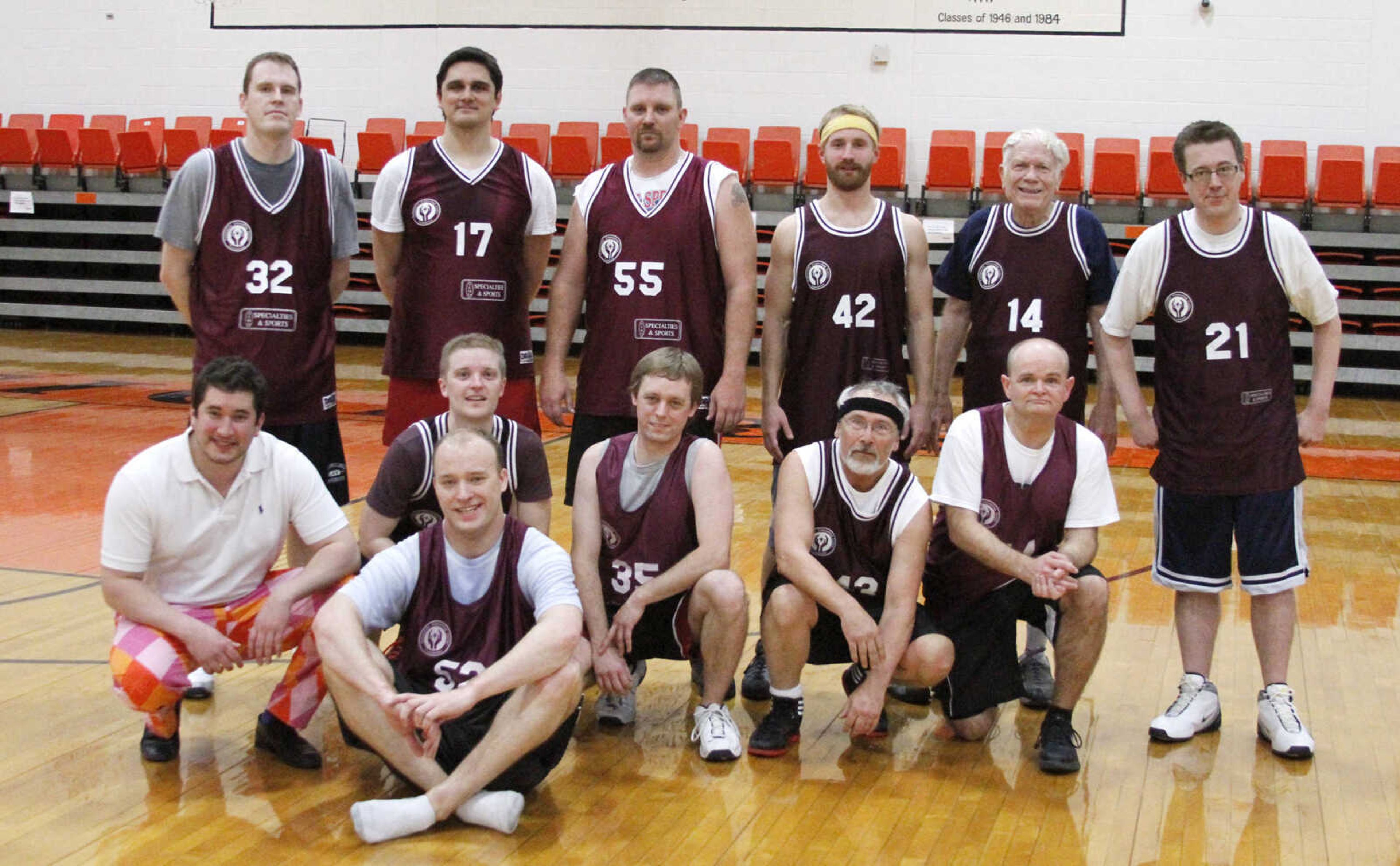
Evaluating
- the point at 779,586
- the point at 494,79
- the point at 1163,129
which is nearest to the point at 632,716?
the point at 779,586

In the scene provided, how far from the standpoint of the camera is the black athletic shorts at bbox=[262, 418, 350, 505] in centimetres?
419

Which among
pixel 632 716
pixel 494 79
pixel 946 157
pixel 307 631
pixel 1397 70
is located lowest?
pixel 632 716

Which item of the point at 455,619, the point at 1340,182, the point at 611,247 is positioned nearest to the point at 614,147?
the point at 1340,182

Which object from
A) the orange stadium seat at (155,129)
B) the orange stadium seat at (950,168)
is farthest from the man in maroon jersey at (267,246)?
the orange stadium seat at (155,129)

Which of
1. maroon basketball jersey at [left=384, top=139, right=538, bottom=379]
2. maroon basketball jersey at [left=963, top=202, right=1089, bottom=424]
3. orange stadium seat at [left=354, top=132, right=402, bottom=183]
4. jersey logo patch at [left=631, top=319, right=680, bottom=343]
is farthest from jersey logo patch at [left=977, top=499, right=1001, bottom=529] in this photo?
orange stadium seat at [left=354, top=132, right=402, bottom=183]

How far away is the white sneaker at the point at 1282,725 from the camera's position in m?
3.59

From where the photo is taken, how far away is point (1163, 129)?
39.1ft

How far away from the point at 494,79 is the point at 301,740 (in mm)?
2028

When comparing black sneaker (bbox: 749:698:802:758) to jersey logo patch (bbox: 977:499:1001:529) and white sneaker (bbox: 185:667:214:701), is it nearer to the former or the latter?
jersey logo patch (bbox: 977:499:1001:529)

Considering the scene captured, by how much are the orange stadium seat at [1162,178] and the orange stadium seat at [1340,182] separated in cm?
107

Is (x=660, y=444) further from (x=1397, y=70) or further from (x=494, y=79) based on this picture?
(x=1397, y=70)

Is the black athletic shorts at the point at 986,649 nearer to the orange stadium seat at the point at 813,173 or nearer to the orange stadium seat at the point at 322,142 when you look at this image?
the orange stadium seat at the point at 813,173

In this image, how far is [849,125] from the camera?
404 centimetres

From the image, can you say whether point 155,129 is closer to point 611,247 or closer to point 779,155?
point 779,155
